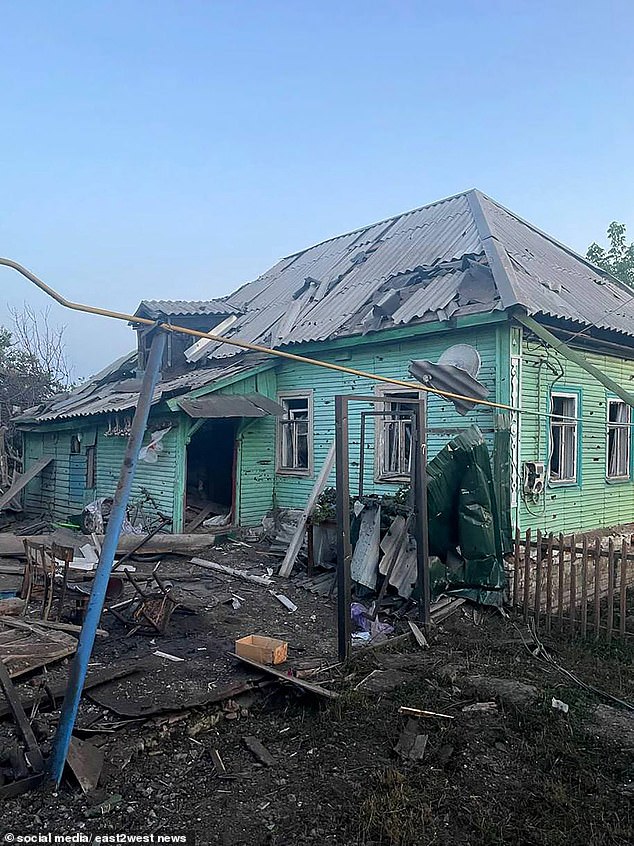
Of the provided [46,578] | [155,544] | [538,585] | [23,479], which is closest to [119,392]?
[23,479]

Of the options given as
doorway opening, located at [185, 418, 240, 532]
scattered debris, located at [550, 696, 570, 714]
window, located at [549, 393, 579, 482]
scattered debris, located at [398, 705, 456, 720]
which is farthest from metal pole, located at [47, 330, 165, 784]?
doorway opening, located at [185, 418, 240, 532]

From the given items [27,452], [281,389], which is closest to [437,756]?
[281,389]

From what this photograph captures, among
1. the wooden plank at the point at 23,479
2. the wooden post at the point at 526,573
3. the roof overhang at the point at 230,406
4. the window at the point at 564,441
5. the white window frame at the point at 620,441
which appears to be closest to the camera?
the wooden post at the point at 526,573

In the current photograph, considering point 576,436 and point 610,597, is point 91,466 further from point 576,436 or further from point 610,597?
point 610,597

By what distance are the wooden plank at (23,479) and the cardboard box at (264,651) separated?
10.9 metres

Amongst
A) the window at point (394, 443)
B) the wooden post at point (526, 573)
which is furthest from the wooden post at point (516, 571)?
the window at point (394, 443)

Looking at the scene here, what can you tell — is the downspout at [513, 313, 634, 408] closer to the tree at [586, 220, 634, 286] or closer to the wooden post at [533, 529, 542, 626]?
the wooden post at [533, 529, 542, 626]

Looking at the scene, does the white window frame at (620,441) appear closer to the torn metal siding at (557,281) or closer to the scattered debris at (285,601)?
the torn metal siding at (557,281)

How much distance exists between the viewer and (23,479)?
1478 cm

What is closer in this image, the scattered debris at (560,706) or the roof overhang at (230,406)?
the scattered debris at (560,706)

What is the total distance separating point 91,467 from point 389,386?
7354 mm

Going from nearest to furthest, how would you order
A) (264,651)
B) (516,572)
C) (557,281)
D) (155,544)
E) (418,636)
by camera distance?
1. (264,651)
2. (418,636)
3. (516,572)
4. (155,544)
5. (557,281)

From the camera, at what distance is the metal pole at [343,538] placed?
588cm

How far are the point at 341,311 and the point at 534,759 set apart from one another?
9115 millimetres
